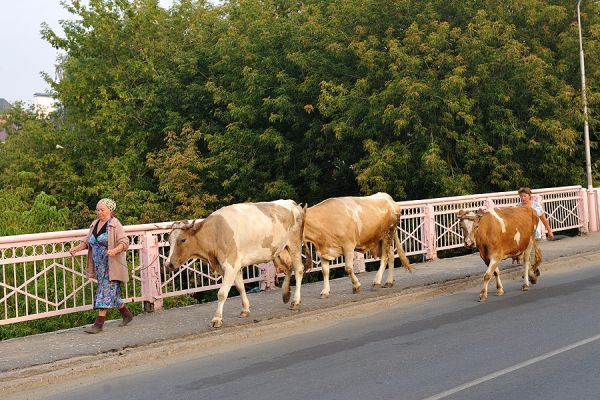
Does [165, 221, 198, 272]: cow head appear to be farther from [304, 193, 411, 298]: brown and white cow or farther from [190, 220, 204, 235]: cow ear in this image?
[304, 193, 411, 298]: brown and white cow

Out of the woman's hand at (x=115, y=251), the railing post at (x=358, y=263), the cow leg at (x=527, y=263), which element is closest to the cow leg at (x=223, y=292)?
the woman's hand at (x=115, y=251)

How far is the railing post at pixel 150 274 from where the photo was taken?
11.9 m

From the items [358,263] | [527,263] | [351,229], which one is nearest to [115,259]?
[351,229]

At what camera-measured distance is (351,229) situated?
41.2ft

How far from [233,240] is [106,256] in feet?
5.49

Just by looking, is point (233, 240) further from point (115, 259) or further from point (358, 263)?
point (358, 263)

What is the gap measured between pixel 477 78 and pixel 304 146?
7.58m

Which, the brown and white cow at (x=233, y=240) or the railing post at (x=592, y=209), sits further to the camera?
the railing post at (x=592, y=209)

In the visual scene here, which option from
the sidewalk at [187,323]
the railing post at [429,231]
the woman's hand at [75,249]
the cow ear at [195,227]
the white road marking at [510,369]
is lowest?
the white road marking at [510,369]

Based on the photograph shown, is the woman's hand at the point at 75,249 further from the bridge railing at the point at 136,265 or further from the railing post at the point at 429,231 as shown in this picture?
the railing post at the point at 429,231

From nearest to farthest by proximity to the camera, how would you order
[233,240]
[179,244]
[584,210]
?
[179,244] < [233,240] < [584,210]

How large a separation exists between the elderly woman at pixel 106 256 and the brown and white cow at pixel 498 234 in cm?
517

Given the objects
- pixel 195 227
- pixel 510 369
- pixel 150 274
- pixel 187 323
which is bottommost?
pixel 510 369

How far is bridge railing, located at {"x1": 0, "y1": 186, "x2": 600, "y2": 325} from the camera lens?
34.4 feet
